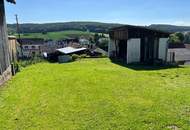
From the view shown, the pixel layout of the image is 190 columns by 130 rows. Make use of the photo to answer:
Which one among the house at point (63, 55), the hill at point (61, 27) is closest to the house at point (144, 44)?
the house at point (63, 55)

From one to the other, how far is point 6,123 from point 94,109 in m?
2.52

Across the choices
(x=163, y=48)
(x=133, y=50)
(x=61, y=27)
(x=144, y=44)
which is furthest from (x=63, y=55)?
(x=61, y=27)

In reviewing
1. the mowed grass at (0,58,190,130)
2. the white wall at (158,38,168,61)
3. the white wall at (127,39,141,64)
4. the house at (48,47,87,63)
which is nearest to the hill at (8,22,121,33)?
the house at (48,47,87,63)

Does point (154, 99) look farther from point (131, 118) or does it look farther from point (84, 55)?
point (84, 55)

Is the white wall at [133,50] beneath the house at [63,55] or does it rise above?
above

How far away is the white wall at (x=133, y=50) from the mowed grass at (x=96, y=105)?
9.50m

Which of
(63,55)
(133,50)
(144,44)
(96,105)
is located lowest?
(63,55)

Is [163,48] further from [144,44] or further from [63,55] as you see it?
[63,55]

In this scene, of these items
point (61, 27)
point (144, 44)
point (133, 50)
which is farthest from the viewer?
point (61, 27)

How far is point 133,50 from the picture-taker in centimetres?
2136

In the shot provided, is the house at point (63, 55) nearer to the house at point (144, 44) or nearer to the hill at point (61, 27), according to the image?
the house at point (144, 44)

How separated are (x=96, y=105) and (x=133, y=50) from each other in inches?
556

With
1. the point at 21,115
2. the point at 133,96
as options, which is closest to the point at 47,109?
the point at 21,115

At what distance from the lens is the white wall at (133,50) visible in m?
21.1
